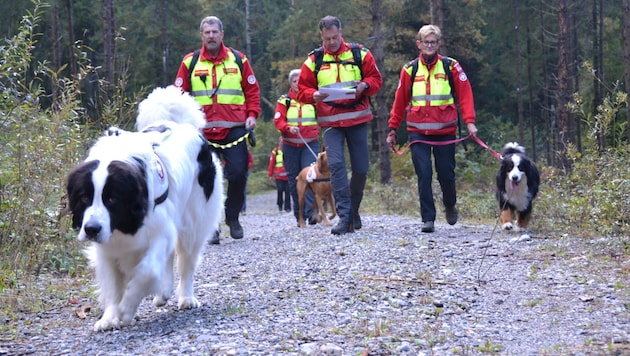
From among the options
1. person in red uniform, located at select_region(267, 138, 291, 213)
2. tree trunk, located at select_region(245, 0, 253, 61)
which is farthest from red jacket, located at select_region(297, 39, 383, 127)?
tree trunk, located at select_region(245, 0, 253, 61)

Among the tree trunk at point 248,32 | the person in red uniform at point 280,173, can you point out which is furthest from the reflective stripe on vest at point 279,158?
the tree trunk at point 248,32

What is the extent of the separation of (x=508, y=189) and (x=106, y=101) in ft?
18.7

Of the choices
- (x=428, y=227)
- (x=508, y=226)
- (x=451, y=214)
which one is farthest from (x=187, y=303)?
(x=508, y=226)

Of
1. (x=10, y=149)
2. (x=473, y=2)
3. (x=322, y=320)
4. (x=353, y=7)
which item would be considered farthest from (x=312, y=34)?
(x=322, y=320)

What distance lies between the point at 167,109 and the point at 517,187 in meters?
6.09

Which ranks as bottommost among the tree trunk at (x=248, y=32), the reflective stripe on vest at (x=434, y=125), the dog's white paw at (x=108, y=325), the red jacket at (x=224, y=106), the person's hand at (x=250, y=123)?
the dog's white paw at (x=108, y=325)

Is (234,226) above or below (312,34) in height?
below

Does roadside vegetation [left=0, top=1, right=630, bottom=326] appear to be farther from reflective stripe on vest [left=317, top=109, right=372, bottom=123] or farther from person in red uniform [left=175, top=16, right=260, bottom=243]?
reflective stripe on vest [left=317, top=109, right=372, bottom=123]

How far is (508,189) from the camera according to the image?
35.6 ft

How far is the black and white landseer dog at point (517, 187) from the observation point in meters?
10.5

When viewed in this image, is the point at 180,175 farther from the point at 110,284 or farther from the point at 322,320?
the point at 322,320

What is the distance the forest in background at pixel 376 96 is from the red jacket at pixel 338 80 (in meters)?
2.05

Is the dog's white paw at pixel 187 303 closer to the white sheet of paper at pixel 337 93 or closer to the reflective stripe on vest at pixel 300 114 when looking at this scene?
the white sheet of paper at pixel 337 93

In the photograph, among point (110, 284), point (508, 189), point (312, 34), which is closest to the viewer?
point (110, 284)
